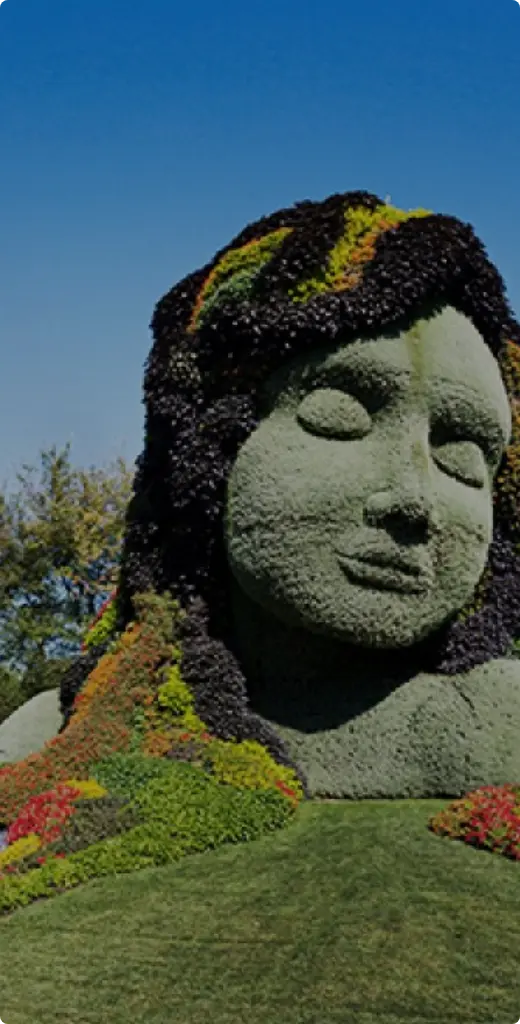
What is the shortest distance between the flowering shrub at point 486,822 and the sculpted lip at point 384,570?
161 centimetres

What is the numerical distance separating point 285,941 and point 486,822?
6.75 ft

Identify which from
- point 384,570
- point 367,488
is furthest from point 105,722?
point 367,488

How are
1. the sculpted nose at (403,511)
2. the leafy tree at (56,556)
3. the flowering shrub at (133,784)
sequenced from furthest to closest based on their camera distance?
the leafy tree at (56,556) < the sculpted nose at (403,511) < the flowering shrub at (133,784)

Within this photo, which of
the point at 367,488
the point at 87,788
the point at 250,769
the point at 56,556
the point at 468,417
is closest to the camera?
the point at 87,788

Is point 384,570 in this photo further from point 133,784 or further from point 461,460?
point 133,784

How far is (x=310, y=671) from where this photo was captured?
8781mm

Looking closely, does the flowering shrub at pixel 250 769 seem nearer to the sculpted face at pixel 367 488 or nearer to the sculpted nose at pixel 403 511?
the sculpted face at pixel 367 488

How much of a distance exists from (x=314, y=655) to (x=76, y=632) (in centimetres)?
1988

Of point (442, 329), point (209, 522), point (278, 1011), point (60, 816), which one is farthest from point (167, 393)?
point (278, 1011)

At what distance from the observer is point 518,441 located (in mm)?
9312

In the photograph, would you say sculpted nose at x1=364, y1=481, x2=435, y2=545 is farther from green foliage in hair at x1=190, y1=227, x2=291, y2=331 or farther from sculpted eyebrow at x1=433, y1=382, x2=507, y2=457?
green foliage in hair at x1=190, y1=227, x2=291, y2=331

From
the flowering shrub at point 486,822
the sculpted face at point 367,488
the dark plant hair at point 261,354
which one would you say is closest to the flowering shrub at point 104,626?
the dark plant hair at point 261,354

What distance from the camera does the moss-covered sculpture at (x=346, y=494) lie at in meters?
7.96

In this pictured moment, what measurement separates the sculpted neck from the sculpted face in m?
0.52
